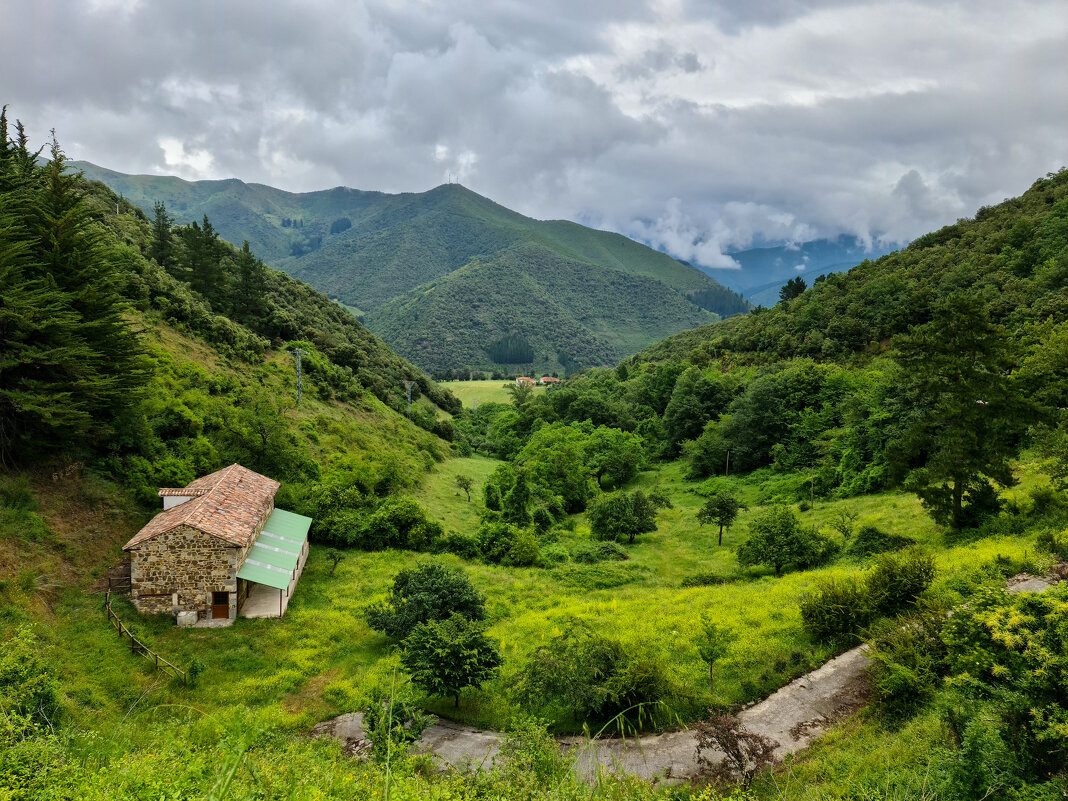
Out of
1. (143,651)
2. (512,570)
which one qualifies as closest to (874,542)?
(512,570)

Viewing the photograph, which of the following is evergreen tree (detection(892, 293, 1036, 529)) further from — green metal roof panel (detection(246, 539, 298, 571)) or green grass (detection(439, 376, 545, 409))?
green grass (detection(439, 376, 545, 409))

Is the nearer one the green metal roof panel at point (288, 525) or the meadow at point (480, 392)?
the green metal roof panel at point (288, 525)

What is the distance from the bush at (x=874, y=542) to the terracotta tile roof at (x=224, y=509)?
25.1 metres

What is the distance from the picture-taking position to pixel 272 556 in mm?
21625

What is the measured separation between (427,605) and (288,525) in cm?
1060

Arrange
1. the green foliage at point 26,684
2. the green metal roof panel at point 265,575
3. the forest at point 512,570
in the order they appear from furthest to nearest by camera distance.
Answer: the green metal roof panel at point 265,575 → the green foliage at point 26,684 → the forest at point 512,570

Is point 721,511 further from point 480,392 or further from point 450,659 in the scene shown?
point 480,392

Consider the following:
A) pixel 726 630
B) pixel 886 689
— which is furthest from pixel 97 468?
pixel 886 689

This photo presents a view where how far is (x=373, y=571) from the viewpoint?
26750mm

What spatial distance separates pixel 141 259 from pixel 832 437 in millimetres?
52375

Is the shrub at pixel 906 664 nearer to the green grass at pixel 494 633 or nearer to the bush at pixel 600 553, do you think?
the green grass at pixel 494 633

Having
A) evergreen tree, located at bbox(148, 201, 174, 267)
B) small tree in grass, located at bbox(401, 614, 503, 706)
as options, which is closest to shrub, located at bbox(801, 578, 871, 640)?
small tree in grass, located at bbox(401, 614, 503, 706)

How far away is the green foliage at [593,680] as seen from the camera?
1359 cm

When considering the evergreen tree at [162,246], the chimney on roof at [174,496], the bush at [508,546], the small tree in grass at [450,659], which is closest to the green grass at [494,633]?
the small tree in grass at [450,659]
